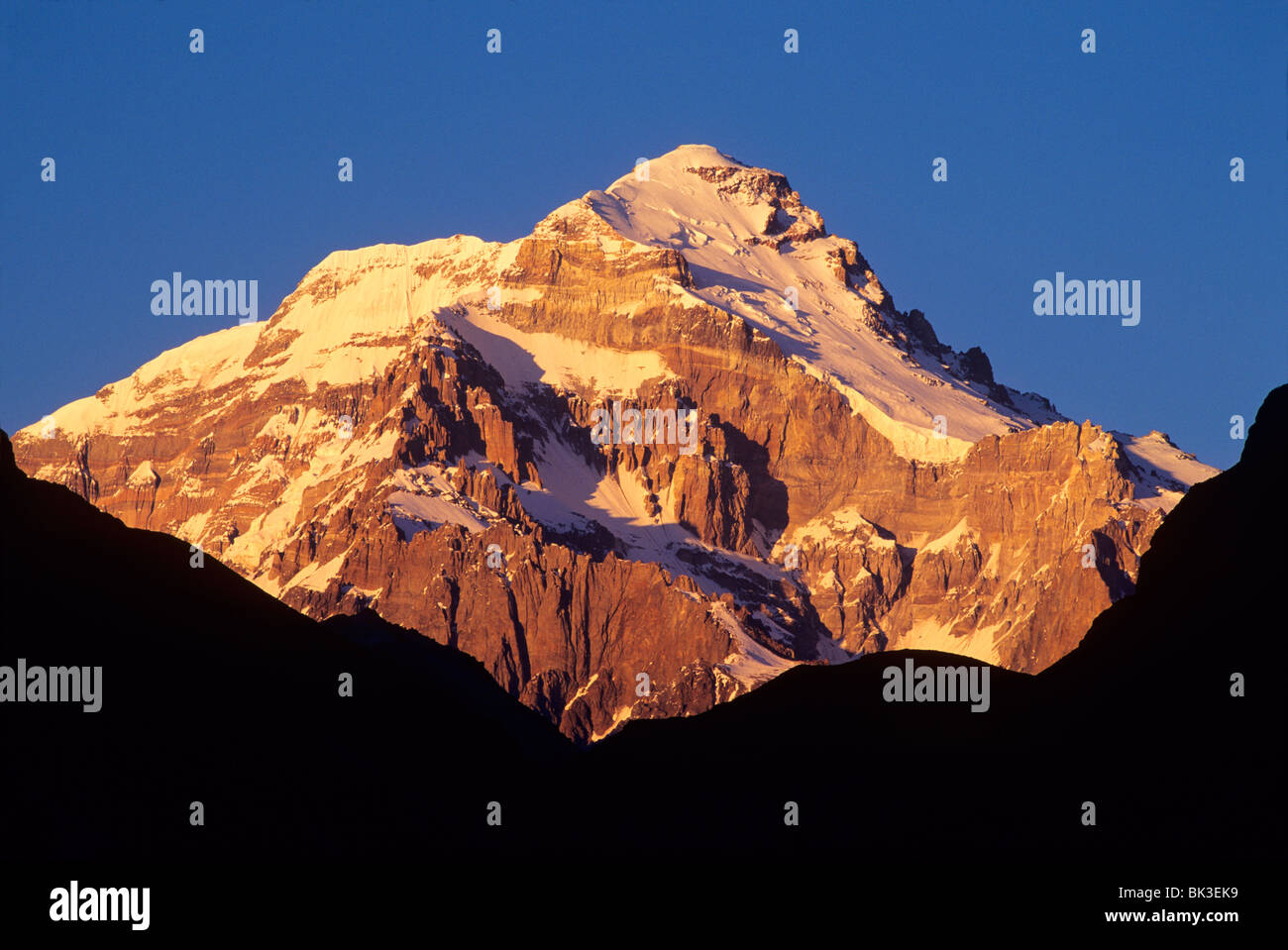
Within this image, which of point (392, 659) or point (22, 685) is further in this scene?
point (392, 659)

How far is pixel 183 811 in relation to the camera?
398ft

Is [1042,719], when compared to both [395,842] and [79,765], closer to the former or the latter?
[395,842]

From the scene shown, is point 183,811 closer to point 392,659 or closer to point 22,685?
point 22,685
